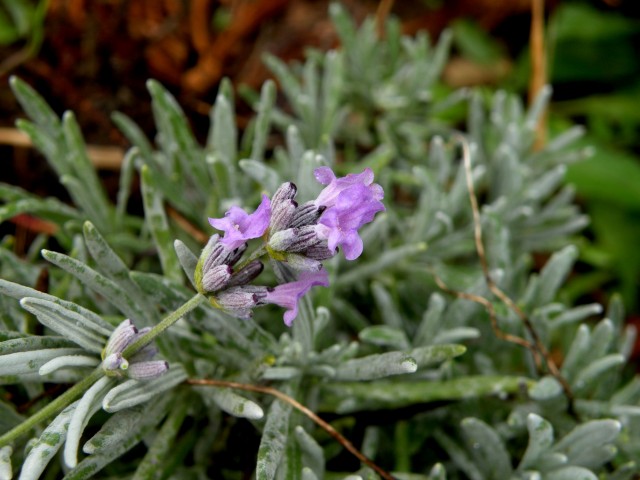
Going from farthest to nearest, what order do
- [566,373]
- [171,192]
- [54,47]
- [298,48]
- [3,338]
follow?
[298,48], [54,47], [171,192], [566,373], [3,338]

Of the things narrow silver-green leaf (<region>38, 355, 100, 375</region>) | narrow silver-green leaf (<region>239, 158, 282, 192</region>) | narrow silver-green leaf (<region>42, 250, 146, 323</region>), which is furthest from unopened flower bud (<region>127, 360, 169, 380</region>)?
narrow silver-green leaf (<region>239, 158, 282, 192</region>)

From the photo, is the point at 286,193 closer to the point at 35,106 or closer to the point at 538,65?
the point at 35,106

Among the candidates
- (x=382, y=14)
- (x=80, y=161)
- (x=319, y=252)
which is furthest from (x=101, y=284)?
(x=382, y=14)

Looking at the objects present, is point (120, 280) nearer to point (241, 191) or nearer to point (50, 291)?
point (50, 291)

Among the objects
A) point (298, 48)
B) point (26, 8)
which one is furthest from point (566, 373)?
point (26, 8)

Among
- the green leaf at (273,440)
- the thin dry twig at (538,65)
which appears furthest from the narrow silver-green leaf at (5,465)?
the thin dry twig at (538,65)

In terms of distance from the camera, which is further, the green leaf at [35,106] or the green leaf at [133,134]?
the green leaf at [133,134]

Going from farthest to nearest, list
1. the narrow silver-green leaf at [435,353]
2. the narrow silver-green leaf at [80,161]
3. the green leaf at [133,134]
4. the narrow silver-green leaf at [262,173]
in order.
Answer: the green leaf at [133,134] < the narrow silver-green leaf at [80,161] < the narrow silver-green leaf at [262,173] < the narrow silver-green leaf at [435,353]

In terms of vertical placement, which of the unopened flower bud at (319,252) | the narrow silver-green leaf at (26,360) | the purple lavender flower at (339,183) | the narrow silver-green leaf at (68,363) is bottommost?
the narrow silver-green leaf at (68,363)

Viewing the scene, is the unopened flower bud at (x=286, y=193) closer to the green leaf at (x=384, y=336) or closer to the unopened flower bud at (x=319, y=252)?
the unopened flower bud at (x=319, y=252)
